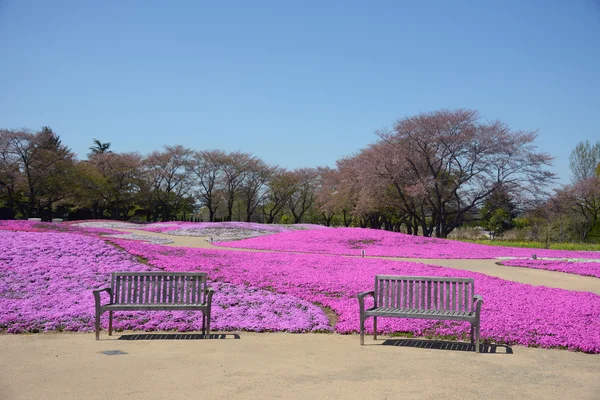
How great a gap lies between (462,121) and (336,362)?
41450 millimetres

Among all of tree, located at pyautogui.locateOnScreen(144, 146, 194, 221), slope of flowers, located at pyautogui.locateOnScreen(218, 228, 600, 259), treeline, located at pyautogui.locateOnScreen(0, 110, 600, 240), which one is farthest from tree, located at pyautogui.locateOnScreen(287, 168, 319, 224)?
slope of flowers, located at pyautogui.locateOnScreen(218, 228, 600, 259)

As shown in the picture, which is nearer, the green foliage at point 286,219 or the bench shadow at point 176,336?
the bench shadow at point 176,336

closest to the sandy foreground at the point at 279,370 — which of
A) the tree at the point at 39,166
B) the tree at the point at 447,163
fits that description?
the tree at the point at 447,163

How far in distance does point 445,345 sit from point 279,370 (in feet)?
9.19

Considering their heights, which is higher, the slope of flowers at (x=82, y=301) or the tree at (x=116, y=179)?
the tree at (x=116, y=179)

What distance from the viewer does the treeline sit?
4384 centimetres

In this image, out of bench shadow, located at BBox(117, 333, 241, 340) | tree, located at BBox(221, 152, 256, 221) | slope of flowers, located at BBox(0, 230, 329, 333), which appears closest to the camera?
bench shadow, located at BBox(117, 333, 241, 340)

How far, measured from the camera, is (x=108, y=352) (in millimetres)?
7121

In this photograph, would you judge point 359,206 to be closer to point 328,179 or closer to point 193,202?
point 328,179

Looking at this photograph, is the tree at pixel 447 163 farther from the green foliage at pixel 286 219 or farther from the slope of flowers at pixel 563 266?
the green foliage at pixel 286 219

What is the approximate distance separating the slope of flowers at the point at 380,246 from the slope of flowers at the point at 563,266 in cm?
352

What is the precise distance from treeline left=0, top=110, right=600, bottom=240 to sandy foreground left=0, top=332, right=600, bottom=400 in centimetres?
3678

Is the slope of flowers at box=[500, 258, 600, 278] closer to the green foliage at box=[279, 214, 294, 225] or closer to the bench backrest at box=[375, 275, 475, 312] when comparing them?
the bench backrest at box=[375, 275, 475, 312]

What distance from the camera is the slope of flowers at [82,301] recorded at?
8.98m
